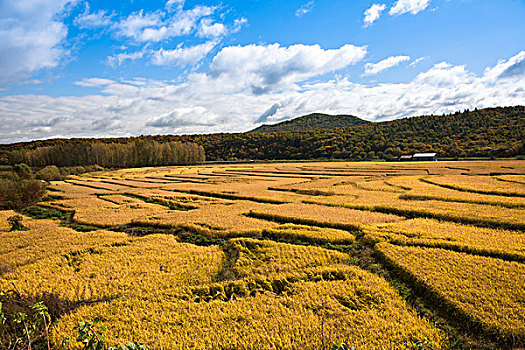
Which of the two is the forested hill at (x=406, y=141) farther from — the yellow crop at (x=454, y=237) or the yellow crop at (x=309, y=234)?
the yellow crop at (x=309, y=234)

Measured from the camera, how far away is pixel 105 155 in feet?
317

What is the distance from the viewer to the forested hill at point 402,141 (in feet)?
273

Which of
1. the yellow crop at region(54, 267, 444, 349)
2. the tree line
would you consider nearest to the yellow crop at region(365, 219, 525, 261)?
the yellow crop at region(54, 267, 444, 349)

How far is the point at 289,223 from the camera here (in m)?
17.2

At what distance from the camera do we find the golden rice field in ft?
22.3

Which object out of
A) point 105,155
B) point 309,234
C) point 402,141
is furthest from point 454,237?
point 105,155

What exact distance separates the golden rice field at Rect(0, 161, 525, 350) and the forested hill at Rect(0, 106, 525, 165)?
249ft

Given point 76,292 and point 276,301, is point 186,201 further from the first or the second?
point 276,301

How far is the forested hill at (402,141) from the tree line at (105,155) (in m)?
3.65

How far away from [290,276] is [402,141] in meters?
110

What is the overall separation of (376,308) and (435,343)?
1.64 meters

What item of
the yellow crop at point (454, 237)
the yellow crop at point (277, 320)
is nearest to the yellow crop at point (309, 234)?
the yellow crop at point (454, 237)

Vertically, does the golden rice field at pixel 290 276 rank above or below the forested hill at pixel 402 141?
below

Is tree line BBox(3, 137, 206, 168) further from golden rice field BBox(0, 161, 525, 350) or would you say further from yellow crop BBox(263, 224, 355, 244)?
yellow crop BBox(263, 224, 355, 244)
